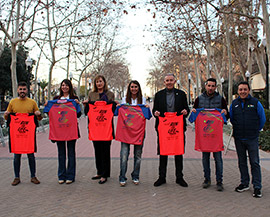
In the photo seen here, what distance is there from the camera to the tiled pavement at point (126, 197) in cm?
444

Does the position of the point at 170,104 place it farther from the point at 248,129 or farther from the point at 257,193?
the point at 257,193

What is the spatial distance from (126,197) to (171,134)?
1.49m

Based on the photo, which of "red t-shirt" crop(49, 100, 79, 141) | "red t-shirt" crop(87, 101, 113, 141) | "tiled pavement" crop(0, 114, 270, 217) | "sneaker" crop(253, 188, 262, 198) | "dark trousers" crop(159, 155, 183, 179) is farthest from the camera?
"red t-shirt" crop(87, 101, 113, 141)

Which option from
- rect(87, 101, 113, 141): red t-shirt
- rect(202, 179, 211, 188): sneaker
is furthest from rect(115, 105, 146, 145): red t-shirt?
rect(202, 179, 211, 188): sneaker

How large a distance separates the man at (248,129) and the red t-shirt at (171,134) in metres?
1.02

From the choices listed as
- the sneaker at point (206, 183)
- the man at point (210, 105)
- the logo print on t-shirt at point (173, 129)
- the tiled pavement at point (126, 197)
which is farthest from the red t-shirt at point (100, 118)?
the sneaker at point (206, 183)

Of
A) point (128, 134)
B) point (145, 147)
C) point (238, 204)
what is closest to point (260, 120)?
point (238, 204)

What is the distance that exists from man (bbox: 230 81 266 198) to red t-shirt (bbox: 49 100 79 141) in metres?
3.15

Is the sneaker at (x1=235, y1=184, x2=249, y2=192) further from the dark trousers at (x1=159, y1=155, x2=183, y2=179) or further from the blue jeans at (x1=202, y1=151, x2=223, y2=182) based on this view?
the dark trousers at (x1=159, y1=155, x2=183, y2=179)

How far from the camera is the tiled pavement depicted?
14.6 ft

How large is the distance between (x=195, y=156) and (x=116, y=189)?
13.1ft

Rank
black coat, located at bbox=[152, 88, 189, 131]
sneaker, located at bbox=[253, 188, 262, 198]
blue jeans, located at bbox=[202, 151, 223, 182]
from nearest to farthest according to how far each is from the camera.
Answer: sneaker, located at bbox=[253, 188, 262, 198]
blue jeans, located at bbox=[202, 151, 223, 182]
black coat, located at bbox=[152, 88, 189, 131]

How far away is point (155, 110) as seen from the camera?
225 inches

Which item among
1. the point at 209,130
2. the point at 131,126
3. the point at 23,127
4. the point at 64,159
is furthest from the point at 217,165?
the point at 23,127
